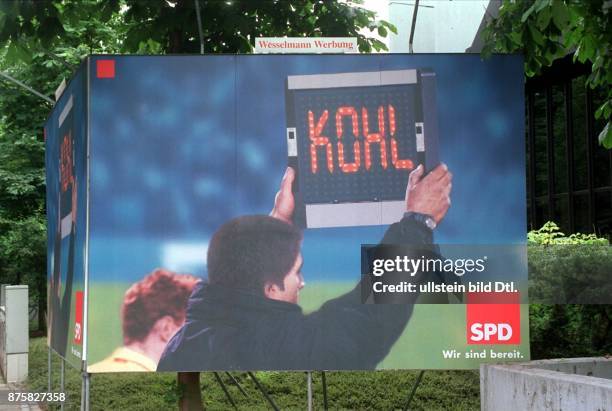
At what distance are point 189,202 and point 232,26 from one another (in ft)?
11.2

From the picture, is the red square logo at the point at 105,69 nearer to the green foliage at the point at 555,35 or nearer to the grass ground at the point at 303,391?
the green foliage at the point at 555,35

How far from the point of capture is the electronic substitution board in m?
7.91

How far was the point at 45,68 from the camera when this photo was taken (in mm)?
20953

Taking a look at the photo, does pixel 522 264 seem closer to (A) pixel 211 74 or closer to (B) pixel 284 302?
(B) pixel 284 302

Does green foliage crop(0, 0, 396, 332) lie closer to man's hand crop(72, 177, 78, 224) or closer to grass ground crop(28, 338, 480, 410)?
man's hand crop(72, 177, 78, 224)

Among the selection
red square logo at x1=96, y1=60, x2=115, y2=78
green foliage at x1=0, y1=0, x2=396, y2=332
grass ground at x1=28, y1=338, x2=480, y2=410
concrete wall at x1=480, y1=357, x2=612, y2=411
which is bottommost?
grass ground at x1=28, y1=338, x2=480, y2=410

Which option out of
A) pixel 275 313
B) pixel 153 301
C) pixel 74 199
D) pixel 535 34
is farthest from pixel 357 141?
pixel 74 199

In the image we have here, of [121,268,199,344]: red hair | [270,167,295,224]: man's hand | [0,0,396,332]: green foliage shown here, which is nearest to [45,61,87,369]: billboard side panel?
[121,268,199,344]: red hair

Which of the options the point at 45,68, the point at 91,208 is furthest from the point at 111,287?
the point at 45,68

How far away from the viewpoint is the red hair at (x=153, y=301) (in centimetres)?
789

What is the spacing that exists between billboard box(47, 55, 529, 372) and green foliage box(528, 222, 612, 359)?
4.47 metres

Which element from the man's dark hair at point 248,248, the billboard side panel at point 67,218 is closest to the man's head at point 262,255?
the man's dark hair at point 248,248

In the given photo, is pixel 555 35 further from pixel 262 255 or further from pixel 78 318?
pixel 78 318

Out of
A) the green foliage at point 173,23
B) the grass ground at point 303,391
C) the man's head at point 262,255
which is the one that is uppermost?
the green foliage at point 173,23
